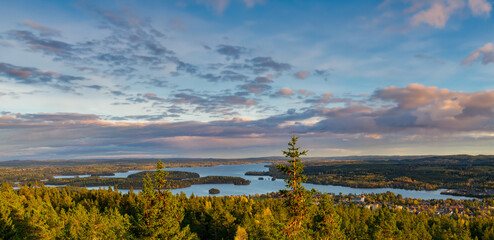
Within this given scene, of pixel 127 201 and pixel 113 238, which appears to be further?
pixel 127 201

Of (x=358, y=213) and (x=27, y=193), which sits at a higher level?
(x=27, y=193)

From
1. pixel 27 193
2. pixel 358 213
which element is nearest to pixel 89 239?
pixel 27 193

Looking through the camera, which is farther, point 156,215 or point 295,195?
point 156,215

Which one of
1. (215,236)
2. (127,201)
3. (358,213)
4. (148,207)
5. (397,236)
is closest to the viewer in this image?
(148,207)

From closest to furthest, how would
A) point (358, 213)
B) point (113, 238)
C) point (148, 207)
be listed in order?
point (148, 207) < point (113, 238) < point (358, 213)

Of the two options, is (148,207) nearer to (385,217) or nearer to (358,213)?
(385,217)

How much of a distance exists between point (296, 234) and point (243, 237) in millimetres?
41263

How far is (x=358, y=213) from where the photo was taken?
5945 inches

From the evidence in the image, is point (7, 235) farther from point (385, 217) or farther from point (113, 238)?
point (385, 217)

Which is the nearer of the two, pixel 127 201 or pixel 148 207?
pixel 148 207

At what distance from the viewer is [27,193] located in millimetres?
128375

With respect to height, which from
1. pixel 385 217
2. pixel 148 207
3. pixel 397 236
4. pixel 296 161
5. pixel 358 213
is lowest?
pixel 358 213

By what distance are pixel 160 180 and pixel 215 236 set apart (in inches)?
2218

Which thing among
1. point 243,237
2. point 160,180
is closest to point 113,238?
point 160,180
